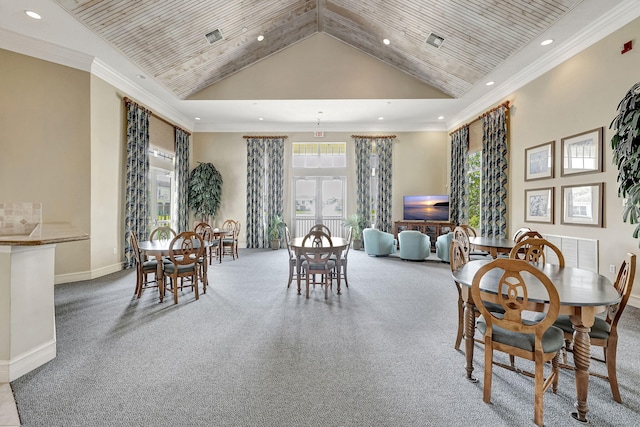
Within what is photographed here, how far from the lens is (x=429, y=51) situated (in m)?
5.64

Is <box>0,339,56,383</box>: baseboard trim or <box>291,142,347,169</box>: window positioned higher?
<box>291,142,347,169</box>: window

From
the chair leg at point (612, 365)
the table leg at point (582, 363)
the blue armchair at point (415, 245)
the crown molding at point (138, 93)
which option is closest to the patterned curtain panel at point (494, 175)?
the blue armchair at point (415, 245)

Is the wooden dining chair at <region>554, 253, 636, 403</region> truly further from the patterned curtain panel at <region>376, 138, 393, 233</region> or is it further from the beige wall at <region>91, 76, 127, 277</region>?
the patterned curtain panel at <region>376, 138, 393, 233</region>

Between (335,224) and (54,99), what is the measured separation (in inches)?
277

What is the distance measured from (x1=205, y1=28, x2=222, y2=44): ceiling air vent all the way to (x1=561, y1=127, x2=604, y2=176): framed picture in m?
6.19

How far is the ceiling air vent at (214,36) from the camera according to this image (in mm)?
5285

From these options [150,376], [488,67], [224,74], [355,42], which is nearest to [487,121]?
[488,67]

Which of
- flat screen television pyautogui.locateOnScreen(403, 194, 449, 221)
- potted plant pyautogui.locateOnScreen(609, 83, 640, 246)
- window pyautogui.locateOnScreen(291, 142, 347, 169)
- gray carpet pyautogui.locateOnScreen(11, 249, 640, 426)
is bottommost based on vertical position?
gray carpet pyautogui.locateOnScreen(11, 249, 640, 426)

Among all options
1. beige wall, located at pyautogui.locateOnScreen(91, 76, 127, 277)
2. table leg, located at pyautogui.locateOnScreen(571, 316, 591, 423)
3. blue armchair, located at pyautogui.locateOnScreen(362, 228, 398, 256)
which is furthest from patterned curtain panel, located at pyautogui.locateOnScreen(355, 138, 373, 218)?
table leg, located at pyautogui.locateOnScreen(571, 316, 591, 423)

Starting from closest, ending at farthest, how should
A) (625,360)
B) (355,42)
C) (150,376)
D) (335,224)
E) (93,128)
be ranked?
(150,376), (625,360), (93,128), (355,42), (335,224)

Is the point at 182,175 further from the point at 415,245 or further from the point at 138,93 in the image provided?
the point at 415,245

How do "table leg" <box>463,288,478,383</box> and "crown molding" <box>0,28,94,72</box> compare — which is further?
"crown molding" <box>0,28,94,72</box>

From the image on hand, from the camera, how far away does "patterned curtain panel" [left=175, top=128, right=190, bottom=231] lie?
7910 millimetres

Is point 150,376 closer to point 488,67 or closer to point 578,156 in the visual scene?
point 578,156
